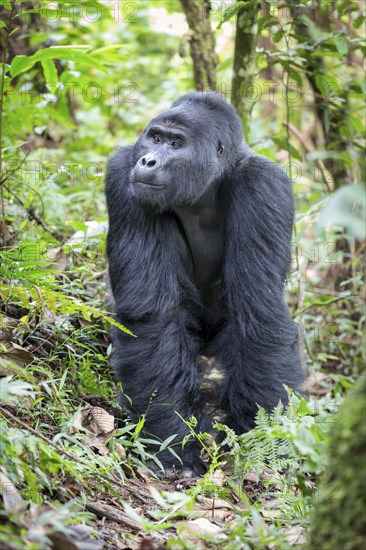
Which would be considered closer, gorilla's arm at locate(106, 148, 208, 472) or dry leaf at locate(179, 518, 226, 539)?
dry leaf at locate(179, 518, 226, 539)

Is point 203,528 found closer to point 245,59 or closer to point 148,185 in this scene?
point 148,185

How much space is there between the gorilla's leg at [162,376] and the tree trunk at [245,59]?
2.72 m

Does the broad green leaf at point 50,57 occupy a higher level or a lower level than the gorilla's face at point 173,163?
higher

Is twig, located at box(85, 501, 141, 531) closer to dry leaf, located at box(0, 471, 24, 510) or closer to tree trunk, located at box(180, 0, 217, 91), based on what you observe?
dry leaf, located at box(0, 471, 24, 510)

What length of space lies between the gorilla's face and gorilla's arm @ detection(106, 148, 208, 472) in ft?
0.64

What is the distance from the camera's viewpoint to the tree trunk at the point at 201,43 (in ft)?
21.9

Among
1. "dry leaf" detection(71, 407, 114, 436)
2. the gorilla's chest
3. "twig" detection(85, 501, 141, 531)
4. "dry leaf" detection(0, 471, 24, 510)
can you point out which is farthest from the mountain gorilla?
"dry leaf" detection(0, 471, 24, 510)

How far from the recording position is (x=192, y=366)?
14.7 ft

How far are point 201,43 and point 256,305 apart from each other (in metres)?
3.40

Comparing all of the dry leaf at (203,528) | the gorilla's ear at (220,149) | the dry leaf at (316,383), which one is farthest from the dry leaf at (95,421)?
the dry leaf at (316,383)

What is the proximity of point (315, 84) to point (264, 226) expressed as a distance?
2.38 m

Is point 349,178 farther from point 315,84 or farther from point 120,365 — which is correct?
point 120,365

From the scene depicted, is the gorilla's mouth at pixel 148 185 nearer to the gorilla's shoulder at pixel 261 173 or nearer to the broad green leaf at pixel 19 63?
the gorilla's shoulder at pixel 261 173

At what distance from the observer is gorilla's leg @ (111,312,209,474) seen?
4191mm
